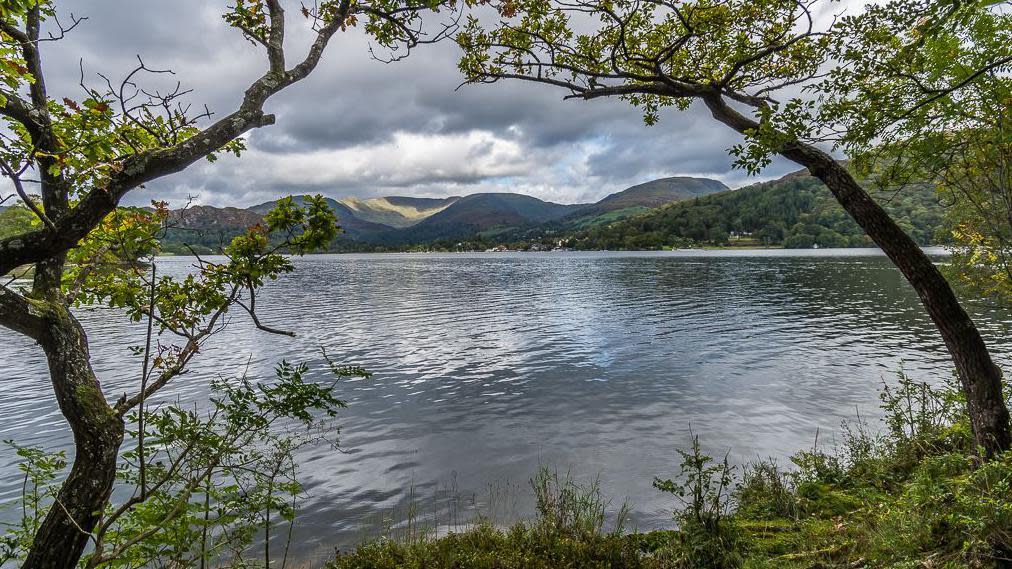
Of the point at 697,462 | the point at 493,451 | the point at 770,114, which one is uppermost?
the point at 770,114

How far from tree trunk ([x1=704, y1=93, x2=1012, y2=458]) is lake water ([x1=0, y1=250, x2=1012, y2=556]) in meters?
6.61

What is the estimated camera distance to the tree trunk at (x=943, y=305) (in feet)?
24.9

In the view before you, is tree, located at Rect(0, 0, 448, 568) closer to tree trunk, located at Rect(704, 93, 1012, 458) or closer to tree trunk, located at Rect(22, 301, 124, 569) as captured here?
tree trunk, located at Rect(22, 301, 124, 569)

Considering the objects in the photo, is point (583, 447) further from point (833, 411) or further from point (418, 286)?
point (418, 286)

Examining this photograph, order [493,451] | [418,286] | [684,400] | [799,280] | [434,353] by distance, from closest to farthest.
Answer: [493,451] → [684,400] → [434,353] → [799,280] → [418,286]

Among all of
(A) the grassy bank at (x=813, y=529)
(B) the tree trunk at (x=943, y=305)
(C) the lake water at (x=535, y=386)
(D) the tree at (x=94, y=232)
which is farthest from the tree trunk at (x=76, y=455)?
(B) the tree trunk at (x=943, y=305)

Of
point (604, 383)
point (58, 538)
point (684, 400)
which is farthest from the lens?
point (604, 383)

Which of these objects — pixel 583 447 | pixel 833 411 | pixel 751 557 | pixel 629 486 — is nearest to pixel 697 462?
pixel 751 557

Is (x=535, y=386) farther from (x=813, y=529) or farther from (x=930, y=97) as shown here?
(x=930, y=97)

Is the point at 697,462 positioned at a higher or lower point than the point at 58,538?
lower

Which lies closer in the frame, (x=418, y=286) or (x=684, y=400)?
(x=684, y=400)

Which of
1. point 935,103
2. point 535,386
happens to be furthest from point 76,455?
point 535,386

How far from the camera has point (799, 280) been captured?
75.2 metres

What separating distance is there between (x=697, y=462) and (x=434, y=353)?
23529 mm
